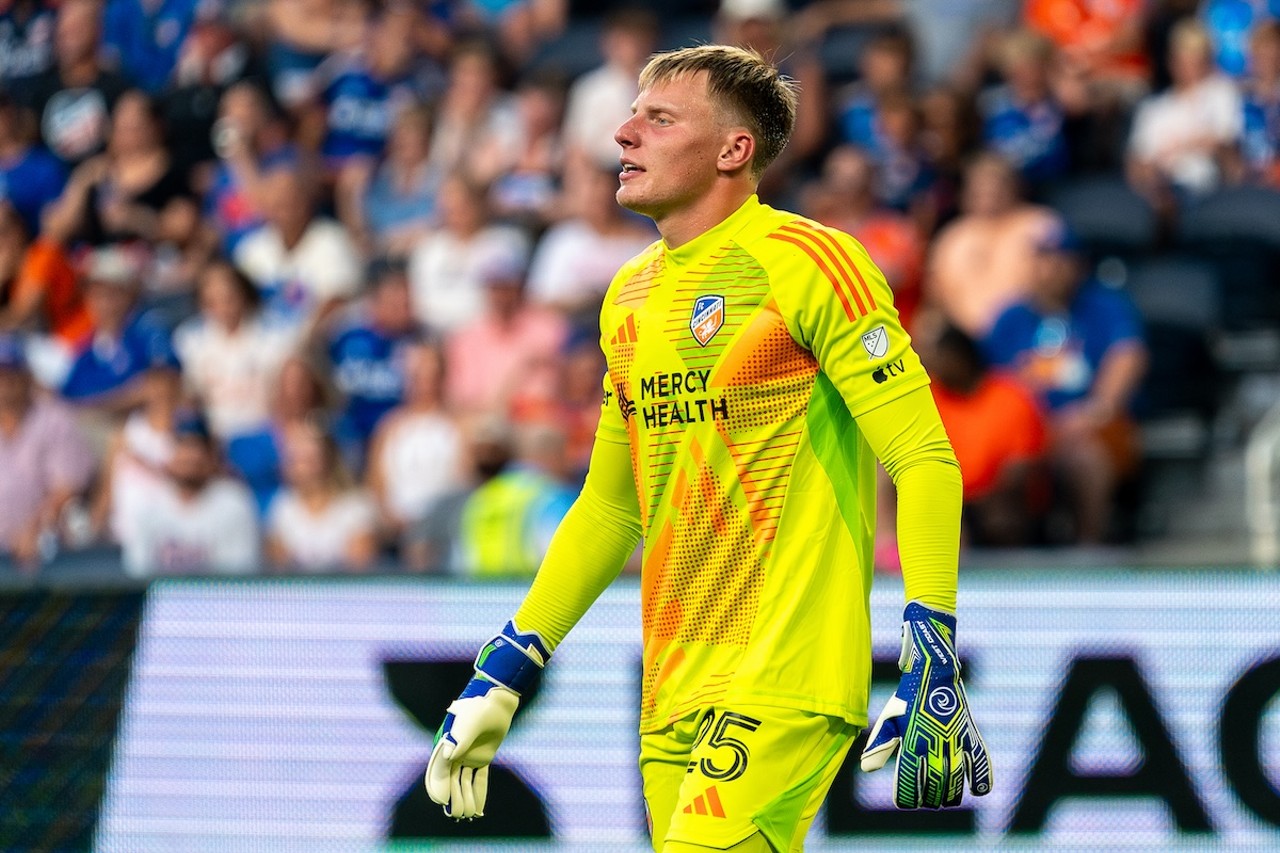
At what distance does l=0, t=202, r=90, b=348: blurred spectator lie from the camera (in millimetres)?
12633

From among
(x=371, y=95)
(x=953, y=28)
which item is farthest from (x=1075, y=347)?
(x=371, y=95)

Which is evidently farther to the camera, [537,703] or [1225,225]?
[1225,225]

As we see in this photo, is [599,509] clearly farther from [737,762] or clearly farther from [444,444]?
[444,444]

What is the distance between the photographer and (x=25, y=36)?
1486cm

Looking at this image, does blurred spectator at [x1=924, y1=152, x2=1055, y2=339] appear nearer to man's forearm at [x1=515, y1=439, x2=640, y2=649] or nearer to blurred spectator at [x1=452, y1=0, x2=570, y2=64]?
blurred spectator at [x1=452, y1=0, x2=570, y2=64]

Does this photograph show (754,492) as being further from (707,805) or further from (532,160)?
(532,160)

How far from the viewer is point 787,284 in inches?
158

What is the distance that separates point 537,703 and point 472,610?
432 mm

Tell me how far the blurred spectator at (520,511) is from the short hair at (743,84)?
4.76m

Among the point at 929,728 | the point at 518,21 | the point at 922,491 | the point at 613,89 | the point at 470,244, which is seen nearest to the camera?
the point at 929,728

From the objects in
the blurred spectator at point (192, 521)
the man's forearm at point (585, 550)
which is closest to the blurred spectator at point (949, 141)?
the blurred spectator at point (192, 521)

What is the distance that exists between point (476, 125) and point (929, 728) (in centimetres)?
931

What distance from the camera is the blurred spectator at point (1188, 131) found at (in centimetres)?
1084

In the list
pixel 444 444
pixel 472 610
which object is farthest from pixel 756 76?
pixel 444 444
